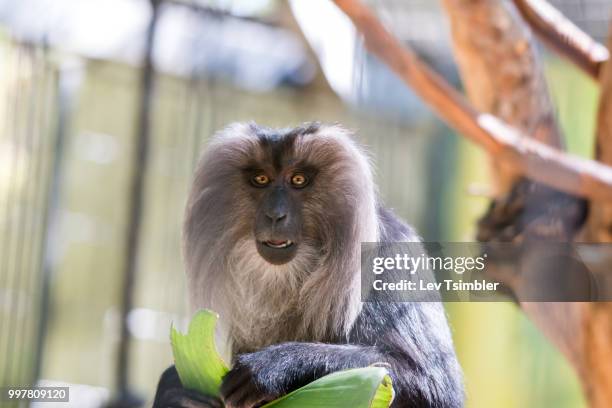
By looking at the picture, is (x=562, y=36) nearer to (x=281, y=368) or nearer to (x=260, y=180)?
(x=260, y=180)

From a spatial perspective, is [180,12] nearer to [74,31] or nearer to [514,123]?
[74,31]

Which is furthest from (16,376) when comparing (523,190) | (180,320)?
(523,190)

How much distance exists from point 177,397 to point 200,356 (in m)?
0.15

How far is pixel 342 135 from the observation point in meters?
1.70

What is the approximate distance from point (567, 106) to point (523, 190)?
1142mm

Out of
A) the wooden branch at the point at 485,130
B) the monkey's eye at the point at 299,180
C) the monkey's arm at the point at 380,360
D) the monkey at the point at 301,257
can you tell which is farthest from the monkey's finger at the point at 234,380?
the wooden branch at the point at 485,130

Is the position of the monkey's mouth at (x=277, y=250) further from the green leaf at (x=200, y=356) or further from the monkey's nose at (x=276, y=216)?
the green leaf at (x=200, y=356)

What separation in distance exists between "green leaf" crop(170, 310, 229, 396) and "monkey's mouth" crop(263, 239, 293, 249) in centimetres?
29

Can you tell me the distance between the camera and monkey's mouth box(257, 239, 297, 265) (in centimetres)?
160

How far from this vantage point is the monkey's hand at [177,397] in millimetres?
1411

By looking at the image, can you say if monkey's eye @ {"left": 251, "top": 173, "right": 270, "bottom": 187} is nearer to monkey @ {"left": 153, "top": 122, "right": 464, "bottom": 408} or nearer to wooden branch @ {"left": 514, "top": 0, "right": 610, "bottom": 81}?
monkey @ {"left": 153, "top": 122, "right": 464, "bottom": 408}

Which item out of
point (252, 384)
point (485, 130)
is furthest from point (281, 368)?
point (485, 130)

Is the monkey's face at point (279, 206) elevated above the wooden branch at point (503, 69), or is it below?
below

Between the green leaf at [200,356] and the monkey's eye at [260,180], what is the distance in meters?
0.41
